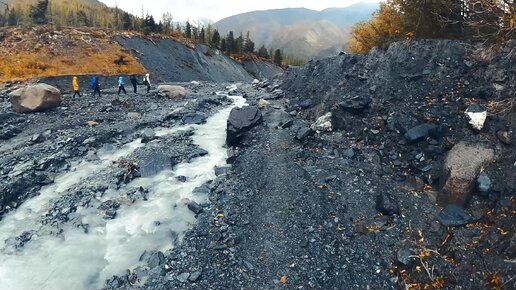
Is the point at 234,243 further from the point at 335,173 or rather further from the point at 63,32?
the point at 63,32

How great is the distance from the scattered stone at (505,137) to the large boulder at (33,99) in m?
27.6

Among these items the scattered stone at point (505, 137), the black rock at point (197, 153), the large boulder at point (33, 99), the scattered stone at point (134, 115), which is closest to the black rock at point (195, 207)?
the black rock at point (197, 153)

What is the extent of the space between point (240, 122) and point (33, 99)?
15689 mm

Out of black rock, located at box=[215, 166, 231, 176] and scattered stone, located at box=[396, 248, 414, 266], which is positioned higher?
black rock, located at box=[215, 166, 231, 176]

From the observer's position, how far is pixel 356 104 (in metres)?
18.3

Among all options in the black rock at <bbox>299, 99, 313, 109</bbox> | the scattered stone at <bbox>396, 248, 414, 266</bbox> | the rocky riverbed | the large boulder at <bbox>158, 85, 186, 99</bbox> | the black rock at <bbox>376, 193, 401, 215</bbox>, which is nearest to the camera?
the scattered stone at <bbox>396, 248, 414, 266</bbox>

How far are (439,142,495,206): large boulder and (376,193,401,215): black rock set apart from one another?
1646mm

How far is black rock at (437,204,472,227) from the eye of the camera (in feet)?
36.3

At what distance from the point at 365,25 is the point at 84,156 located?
75.2 feet

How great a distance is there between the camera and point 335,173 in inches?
586

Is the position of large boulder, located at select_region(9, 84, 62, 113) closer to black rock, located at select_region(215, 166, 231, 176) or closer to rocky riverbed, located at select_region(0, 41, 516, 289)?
rocky riverbed, located at select_region(0, 41, 516, 289)

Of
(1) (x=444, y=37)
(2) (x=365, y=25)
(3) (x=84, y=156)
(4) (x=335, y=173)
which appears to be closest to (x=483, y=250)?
(4) (x=335, y=173)

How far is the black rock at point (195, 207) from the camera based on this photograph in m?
13.8

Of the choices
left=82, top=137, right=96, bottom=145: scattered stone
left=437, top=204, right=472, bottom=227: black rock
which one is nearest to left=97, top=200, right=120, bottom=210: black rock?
left=82, top=137, right=96, bottom=145: scattered stone
